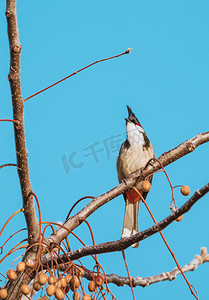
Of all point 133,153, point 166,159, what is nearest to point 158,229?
point 166,159

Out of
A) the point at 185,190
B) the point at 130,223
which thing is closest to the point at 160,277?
the point at 185,190

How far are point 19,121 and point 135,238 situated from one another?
0.79 metres

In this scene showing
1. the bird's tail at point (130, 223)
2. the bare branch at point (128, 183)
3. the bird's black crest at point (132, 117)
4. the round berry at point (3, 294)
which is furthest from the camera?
→ the bird's black crest at point (132, 117)

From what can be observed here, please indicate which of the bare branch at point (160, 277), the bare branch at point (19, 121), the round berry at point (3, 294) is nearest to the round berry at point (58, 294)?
the round berry at point (3, 294)

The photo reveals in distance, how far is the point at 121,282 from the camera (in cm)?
293

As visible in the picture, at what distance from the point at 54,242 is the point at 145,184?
1.97 ft

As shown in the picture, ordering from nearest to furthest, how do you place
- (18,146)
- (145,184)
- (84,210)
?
(18,146) < (145,184) < (84,210)

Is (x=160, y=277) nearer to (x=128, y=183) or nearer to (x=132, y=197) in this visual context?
(x=128, y=183)

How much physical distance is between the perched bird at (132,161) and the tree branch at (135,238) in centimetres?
231

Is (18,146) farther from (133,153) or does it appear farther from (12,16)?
(133,153)

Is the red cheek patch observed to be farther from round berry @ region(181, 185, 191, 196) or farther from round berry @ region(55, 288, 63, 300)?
round berry @ region(55, 288, 63, 300)

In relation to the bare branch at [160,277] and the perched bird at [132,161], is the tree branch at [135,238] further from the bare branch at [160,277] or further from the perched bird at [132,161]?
the perched bird at [132,161]

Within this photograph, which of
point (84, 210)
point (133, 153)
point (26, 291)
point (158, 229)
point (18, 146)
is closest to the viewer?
point (158, 229)

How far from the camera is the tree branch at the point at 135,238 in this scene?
1726mm
